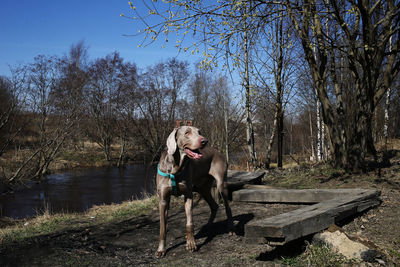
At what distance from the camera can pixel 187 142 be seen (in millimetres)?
4430

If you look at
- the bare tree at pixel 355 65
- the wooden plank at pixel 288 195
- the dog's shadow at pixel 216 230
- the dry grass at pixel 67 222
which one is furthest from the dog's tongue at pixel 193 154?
the bare tree at pixel 355 65

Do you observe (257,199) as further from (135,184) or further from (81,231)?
(135,184)

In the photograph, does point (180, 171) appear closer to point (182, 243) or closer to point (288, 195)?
point (182, 243)

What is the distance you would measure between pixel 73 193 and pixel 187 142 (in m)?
13.7

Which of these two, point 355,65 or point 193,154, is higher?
point 355,65

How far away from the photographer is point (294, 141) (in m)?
32.2

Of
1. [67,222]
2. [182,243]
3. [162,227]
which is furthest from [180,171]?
[67,222]

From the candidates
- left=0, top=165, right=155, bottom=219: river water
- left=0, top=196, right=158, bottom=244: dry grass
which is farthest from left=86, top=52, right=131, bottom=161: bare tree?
left=0, top=196, right=158, bottom=244: dry grass

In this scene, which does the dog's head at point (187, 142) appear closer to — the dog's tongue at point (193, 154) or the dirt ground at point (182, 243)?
the dog's tongue at point (193, 154)

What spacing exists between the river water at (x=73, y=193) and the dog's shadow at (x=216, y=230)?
6643 millimetres

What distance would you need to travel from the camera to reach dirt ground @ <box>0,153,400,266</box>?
174 inches

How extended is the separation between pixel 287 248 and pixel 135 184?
15134 mm

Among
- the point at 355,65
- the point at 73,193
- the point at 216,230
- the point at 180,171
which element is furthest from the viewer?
the point at 73,193

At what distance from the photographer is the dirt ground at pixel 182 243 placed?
441cm
